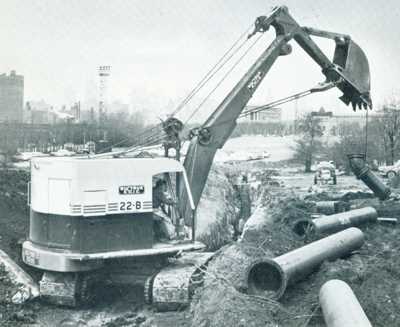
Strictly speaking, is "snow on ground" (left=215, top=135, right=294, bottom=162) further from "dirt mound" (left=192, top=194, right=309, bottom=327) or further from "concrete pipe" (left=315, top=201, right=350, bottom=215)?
"dirt mound" (left=192, top=194, right=309, bottom=327)

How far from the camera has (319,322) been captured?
21.9 feet

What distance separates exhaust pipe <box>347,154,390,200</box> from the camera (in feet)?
50.2

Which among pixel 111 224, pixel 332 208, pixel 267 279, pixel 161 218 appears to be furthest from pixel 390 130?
pixel 111 224

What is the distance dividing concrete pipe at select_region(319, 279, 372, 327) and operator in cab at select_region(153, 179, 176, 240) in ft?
12.4

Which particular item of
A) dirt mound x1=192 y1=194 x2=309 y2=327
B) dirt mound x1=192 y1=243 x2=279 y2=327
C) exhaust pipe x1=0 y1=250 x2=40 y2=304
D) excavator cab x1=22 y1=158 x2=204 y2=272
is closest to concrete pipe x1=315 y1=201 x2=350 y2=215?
dirt mound x1=192 y1=194 x2=309 y2=327

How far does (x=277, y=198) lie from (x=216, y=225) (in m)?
3.06

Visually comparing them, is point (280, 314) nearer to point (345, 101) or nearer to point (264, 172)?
point (345, 101)

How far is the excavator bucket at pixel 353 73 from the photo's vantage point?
11.5 meters

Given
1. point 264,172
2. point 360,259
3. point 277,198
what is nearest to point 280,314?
point 360,259

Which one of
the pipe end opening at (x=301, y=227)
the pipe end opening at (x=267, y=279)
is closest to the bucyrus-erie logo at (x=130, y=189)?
the pipe end opening at (x=267, y=279)

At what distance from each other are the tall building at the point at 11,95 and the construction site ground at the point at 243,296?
31386 mm

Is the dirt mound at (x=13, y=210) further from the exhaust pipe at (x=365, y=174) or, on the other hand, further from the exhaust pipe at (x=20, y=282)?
the exhaust pipe at (x=365, y=174)

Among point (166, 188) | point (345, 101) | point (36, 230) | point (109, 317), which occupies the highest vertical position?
point (345, 101)

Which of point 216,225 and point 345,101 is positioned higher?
point 345,101
